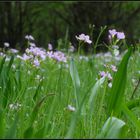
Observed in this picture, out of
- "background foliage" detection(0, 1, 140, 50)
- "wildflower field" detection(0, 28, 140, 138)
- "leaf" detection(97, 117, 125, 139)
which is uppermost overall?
"background foliage" detection(0, 1, 140, 50)

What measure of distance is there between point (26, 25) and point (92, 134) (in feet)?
45.4

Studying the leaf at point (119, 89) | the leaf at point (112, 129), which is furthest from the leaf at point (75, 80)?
the leaf at point (112, 129)

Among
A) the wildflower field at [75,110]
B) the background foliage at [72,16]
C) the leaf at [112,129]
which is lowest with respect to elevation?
the leaf at [112,129]

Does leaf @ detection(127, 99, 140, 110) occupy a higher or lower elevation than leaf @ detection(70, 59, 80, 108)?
lower

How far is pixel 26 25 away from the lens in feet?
50.4

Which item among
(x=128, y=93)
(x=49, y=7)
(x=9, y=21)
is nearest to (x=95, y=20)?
(x=49, y=7)

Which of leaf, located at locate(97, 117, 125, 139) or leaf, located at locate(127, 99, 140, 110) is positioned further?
leaf, located at locate(127, 99, 140, 110)

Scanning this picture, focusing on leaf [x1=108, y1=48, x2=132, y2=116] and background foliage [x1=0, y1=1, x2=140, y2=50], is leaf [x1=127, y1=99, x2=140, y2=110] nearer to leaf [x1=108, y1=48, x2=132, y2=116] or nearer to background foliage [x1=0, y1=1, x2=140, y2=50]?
leaf [x1=108, y1=48, x2=132, y2=116]

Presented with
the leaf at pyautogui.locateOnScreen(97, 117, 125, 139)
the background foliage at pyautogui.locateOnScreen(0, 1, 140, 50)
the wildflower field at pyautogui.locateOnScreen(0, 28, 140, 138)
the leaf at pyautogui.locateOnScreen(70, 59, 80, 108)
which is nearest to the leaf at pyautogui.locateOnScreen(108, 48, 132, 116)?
the wildflower field at pyautogui.locateOnScreen(0, 28, 140, 138)

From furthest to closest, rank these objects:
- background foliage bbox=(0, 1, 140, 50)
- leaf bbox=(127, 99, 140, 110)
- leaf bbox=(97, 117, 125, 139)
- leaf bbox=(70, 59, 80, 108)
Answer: background foliage bbox=(0, 1, 140, 50) → leaf bbox=(127, 99, 140, 110) → leaf bbox=(70, 59, 80, 108) → leaf bbox=(97, 117, 125, 139)

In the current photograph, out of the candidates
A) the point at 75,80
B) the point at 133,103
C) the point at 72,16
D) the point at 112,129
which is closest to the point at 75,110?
the point at 112,129

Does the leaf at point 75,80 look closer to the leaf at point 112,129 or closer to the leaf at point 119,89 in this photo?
the leaf at point 119,89

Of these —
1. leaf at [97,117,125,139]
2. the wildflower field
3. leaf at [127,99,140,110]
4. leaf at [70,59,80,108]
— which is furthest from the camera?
leaf at [127,99,140,110]

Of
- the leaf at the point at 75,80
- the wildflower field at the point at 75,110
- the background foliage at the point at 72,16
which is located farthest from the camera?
the background foliage at the point at 72,16
